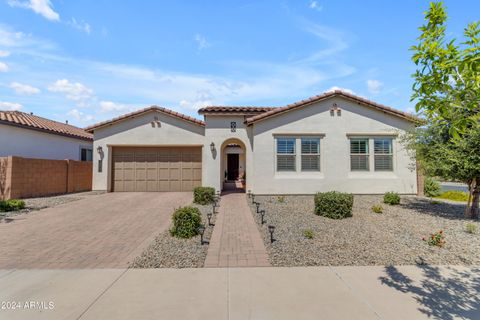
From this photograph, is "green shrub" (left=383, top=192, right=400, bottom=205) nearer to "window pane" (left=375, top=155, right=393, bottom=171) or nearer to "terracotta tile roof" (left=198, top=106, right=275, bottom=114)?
"window pane" (left=375, top=155, right=393, bottom=171)

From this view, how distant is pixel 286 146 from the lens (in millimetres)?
13500

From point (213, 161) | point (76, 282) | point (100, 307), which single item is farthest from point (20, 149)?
point (100, 307)

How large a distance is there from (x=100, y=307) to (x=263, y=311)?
7.51 feet

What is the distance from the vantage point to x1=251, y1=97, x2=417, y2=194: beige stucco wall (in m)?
13.4

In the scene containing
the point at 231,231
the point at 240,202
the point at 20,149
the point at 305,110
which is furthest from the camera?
the point at 20,149

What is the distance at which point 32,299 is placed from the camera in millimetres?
3678

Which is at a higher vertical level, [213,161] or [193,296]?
[213,161]

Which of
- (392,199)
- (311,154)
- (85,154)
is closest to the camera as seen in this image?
(392,199)

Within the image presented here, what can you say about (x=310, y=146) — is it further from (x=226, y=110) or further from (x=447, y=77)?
(x=447, y=77)

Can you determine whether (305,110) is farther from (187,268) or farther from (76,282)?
(76,282)

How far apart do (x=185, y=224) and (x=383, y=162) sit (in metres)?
11.9

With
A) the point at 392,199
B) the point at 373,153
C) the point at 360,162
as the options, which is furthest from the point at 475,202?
the point at 360,162

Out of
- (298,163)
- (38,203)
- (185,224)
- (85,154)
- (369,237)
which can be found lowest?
(369,237)

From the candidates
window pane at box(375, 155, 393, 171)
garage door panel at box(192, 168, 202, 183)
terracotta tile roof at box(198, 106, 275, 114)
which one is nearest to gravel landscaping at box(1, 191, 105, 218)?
garage door panel at box(192, 168, 202, 183)
